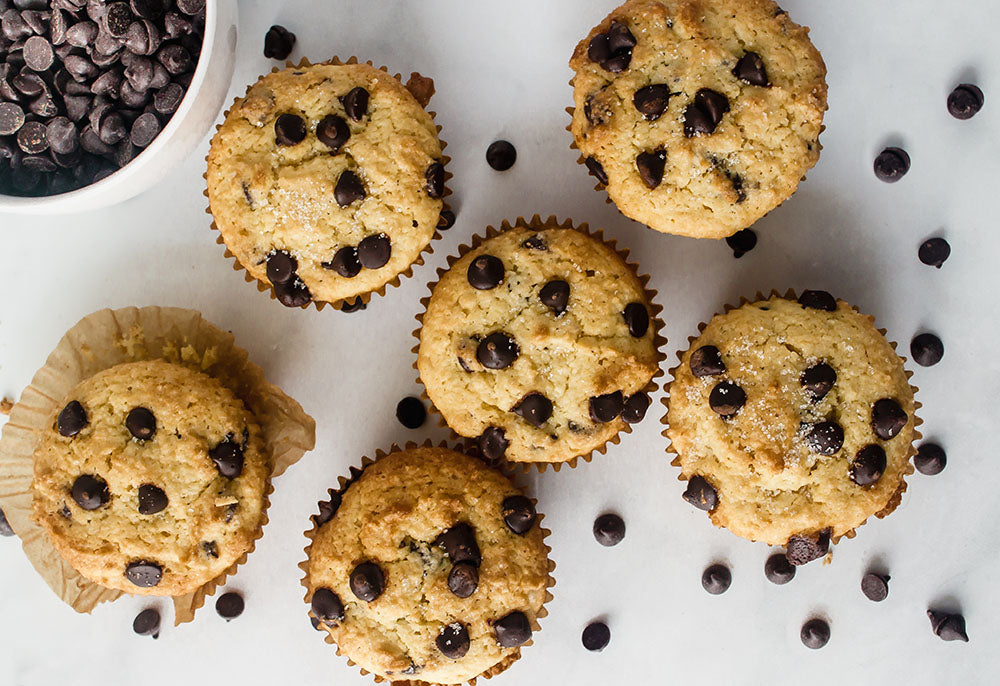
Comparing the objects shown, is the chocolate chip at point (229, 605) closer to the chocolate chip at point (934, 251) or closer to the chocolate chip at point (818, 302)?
the chocolate chip at point (818, 302)

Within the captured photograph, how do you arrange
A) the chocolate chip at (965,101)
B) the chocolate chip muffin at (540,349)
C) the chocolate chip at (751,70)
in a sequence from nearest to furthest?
the chocolate chip at (751,70), the chocolate chip muffin at (540,349), the chocolate chip at (965,101)

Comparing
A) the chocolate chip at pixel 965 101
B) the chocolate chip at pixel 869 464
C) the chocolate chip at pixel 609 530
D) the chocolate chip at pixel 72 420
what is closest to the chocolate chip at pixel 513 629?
the chocolate chip at pixel 609 530

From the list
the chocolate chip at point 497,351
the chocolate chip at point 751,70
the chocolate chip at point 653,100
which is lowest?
the chocolate chip at point 497,351

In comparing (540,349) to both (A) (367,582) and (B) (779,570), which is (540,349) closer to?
(A) (367,582)

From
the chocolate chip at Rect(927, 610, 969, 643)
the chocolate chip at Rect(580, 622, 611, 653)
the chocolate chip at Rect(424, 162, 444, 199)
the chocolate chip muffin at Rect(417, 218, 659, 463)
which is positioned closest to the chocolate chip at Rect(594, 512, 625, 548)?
the chocolate chip at Rect(580, 622, 611, 653)

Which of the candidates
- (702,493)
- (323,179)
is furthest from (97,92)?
(702,493)

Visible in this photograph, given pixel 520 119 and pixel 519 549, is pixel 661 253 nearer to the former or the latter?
pixel 520 119
